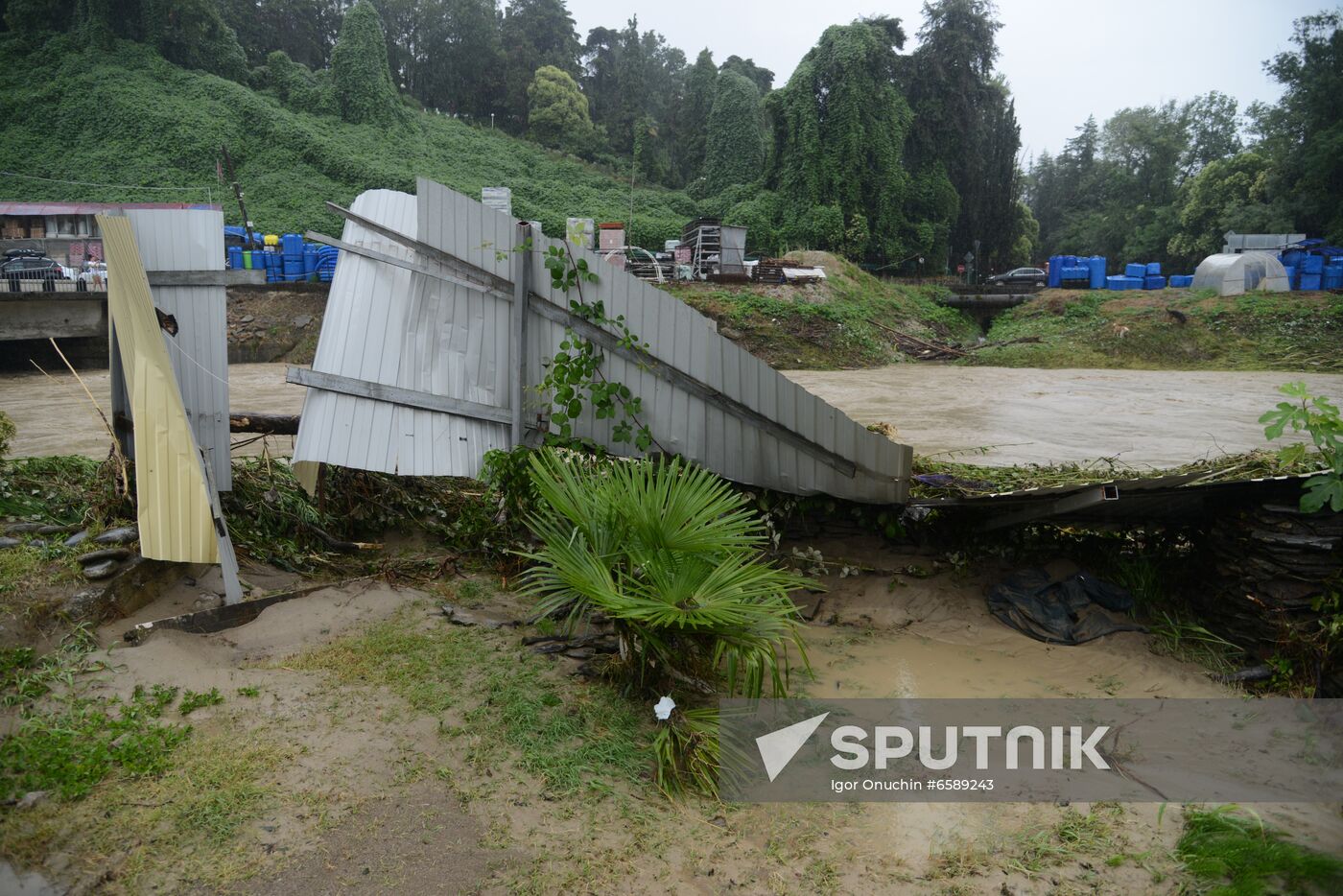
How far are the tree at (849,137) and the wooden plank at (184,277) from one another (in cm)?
3655

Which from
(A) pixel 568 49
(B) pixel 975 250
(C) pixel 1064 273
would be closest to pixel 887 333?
(C) pixel 1064 273

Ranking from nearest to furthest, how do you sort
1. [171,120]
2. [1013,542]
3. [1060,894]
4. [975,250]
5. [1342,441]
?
[1060,894], [1342,441], [1013,542], [171,120], [975,250]

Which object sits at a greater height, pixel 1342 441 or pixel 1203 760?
pixel 1342 441

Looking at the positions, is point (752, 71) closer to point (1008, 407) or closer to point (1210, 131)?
point (1210, 131)

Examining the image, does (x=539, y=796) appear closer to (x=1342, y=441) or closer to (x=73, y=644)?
(x=73, y=644)

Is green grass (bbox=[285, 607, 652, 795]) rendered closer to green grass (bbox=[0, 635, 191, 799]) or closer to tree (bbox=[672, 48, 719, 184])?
green grass (bbox=[0, 635, 191, 799])

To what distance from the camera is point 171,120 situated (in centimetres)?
4003

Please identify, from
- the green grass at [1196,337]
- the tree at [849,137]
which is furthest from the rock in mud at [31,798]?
the tree at [849,137]

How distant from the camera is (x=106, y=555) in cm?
385

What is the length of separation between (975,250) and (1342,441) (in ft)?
136

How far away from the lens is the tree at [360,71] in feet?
152

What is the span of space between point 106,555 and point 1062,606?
5.49 meters

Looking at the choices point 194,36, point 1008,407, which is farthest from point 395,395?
point 194,36

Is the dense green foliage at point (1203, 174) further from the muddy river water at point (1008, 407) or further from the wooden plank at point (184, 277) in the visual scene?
the wooden plank at point (184, 277)
